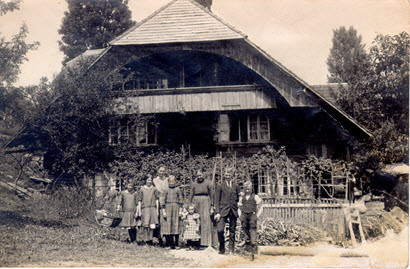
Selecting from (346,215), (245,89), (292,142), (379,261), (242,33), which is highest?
(242,33)

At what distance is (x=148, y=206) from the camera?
10.0 m

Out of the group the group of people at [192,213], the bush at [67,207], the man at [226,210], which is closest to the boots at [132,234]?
the group of people at [192,213]

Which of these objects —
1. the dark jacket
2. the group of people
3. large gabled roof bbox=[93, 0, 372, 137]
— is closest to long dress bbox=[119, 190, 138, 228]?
the group of people

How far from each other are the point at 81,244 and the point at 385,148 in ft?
44.1

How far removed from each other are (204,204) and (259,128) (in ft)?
25.7

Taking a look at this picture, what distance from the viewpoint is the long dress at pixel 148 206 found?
32.6 ft

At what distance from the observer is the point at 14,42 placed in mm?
15523

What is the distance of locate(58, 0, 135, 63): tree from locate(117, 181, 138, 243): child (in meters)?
24.1

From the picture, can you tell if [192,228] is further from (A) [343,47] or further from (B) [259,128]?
(A) [343,47]

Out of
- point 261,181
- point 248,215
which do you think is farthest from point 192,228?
point 261,181

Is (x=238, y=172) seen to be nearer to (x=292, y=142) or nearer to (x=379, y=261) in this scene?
(x=292, y=142)

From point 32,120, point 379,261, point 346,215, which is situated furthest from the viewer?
point 32,120

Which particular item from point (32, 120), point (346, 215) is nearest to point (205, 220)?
point (346, 215)

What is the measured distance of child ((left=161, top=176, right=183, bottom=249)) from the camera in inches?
387
